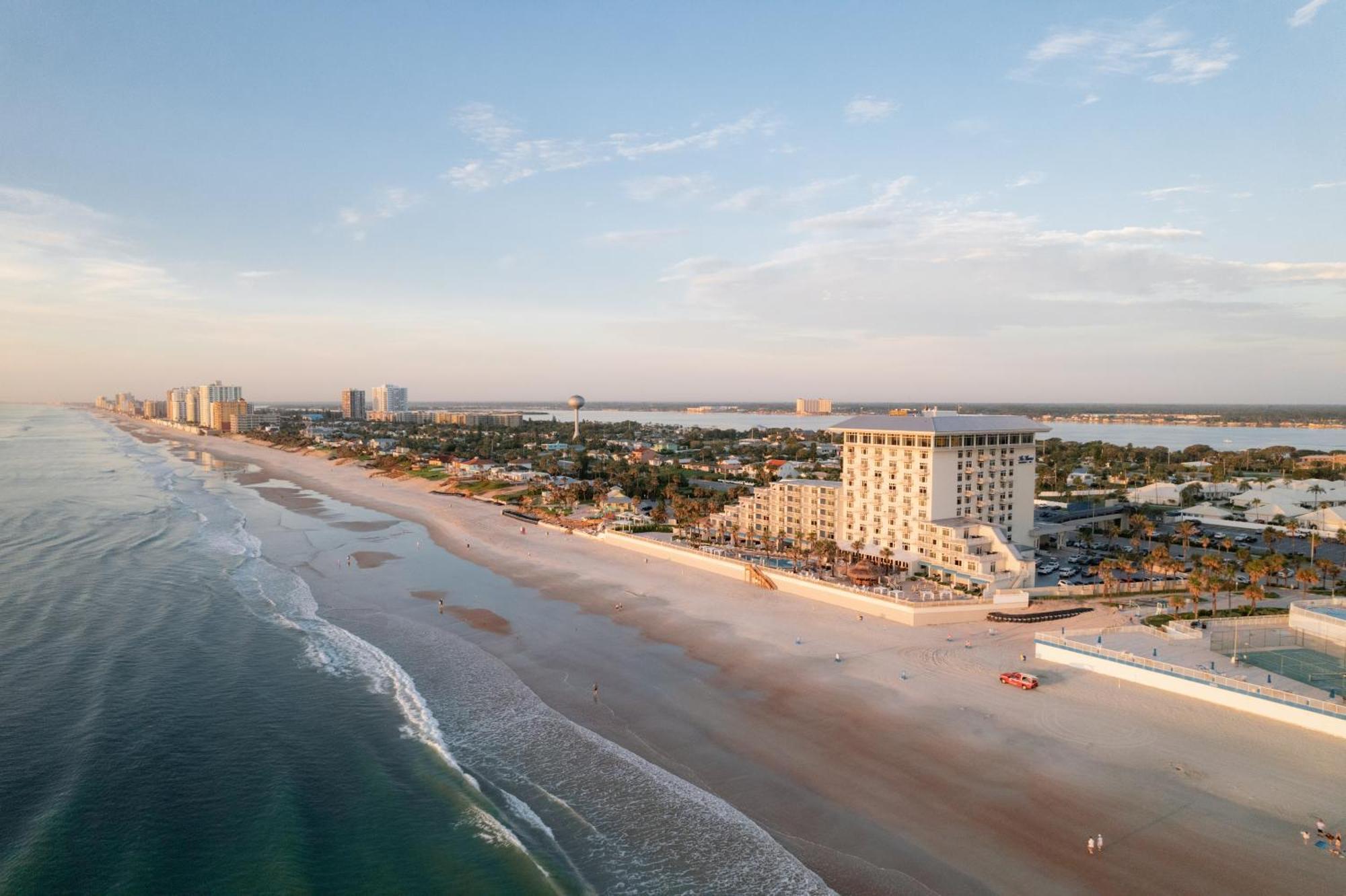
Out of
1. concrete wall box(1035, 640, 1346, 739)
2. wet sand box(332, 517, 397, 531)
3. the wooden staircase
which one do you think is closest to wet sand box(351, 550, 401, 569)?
wet sand box(332, 517, 397, 531)

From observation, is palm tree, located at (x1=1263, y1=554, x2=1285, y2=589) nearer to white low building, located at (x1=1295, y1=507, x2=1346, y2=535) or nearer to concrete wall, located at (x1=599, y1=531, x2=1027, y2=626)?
concrete wall, located at (x1=599, y1=531, x2=1027, y2=626)

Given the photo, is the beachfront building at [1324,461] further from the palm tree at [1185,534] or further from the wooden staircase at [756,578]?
the wooden staircase at [756,578]

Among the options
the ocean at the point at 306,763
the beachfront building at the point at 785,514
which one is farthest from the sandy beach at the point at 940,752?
the beachfront building at the point at 785,514

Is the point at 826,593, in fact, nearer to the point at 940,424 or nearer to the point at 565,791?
the point at 940,424

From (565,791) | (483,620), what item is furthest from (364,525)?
(565,791)

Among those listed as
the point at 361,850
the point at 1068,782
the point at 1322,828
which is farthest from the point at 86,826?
the point at 1322,828

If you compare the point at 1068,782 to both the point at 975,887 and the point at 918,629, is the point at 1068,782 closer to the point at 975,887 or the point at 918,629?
the point at 975,887
